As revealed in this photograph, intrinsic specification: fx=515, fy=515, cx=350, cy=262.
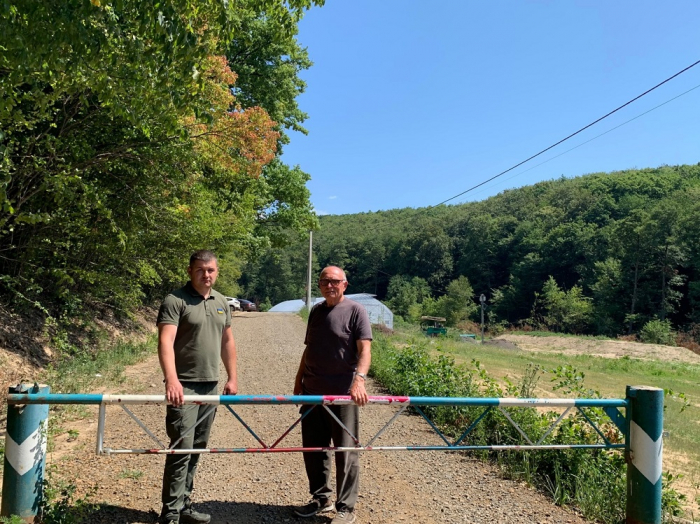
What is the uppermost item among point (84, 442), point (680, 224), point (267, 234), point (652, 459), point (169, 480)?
point (680, 224)

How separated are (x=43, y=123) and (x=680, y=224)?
80.2 metres

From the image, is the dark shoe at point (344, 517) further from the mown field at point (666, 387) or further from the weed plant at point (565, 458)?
the mown field at point (666, 387)

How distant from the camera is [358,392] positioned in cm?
327

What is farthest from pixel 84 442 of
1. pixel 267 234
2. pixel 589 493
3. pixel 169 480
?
pixel 267 234

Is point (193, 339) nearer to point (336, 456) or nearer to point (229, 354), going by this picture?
point (229, 354)

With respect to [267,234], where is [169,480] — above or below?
below

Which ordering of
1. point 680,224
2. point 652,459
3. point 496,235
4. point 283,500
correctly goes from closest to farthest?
1. point 652,459
2. point 283,500
3. point 680,224
4. point 496,235

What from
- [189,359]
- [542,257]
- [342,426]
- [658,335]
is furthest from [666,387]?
[542,257]

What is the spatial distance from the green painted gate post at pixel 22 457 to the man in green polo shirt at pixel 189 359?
2.39 feet

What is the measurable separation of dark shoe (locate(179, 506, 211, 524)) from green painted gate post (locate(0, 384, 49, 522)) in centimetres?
91

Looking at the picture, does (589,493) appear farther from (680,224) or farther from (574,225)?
(574,225)

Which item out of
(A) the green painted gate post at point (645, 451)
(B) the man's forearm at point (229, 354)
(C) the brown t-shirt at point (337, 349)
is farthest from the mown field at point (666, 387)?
(B) the man's forearm at point (229, 354)

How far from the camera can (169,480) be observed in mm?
3361

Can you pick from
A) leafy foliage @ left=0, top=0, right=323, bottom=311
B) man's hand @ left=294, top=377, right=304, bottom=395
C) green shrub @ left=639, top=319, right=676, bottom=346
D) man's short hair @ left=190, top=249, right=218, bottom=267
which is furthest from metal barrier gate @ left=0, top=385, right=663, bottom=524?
green shrub @ left=639, top=319, right=676, bottom=346
